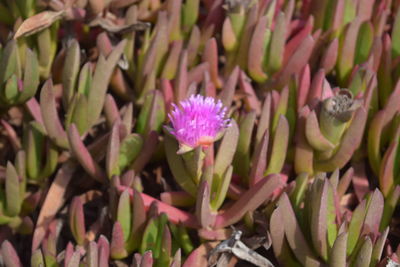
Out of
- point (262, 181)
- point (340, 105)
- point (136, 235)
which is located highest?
point (340, 105)

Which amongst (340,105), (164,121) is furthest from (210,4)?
(340,105)

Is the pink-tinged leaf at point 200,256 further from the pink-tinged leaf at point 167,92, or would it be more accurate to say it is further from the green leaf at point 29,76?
the green leaf at point 29,76

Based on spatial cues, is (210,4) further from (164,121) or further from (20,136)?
(20,136)

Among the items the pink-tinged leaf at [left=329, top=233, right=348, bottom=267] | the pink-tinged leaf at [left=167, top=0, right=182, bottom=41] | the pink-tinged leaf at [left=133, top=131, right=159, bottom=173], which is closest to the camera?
the pink-tinged leaf at [left=329, top=233, right=348, bottom=267]

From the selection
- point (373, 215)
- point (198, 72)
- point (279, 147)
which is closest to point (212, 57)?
point (198, 72)

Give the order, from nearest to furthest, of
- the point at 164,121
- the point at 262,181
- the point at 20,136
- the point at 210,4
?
the point at 262,181
the point at 164,121
the point at 20,136
the point at 210,4

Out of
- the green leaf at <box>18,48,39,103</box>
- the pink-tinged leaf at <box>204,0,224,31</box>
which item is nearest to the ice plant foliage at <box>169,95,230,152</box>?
the green leaf at <box>18,48,39,103</box>

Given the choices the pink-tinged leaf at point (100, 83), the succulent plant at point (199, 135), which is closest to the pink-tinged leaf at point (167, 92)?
the succulent plant at point (199, 135)

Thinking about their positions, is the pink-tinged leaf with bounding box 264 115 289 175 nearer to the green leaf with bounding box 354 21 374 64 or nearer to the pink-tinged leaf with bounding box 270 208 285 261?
the pink-tinged leaf with bounding box 270 208 285 261
